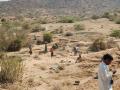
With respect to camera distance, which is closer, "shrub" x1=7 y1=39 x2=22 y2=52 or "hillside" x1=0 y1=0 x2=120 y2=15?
"shrub" x1=7 y1=39 x2=22 y2=52

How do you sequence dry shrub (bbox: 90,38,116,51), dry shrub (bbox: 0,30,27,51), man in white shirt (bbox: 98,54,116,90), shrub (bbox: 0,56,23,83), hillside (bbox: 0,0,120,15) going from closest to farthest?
man in white shirt (bbox: 98,54,116,90), shrub (bbox: 0,56,23,83), dry shrub (bbox: 90,38,116,51), dry shrub (bbox: 0,30,27,51), hillside (bbox: 0,0,120,15)

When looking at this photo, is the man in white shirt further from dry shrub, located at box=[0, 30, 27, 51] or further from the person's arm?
dry shrub, located at box=[0, 30, 27, 51]

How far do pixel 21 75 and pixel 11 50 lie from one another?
469 inches

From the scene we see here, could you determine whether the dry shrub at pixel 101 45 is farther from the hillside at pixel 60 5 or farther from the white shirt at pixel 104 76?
the hillside at pixel 60 5

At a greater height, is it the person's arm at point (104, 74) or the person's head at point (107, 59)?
the person's head at point (107, 59)

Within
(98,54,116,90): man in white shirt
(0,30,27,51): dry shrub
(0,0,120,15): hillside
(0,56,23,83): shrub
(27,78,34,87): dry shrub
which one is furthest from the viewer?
(0,0,120,15): hillside

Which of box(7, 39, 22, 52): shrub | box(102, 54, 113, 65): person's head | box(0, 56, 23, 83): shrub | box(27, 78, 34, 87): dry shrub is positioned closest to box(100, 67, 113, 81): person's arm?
box(102, 54, 113, 65): person's head

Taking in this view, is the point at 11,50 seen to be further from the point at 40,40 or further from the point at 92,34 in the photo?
the point at 92,34

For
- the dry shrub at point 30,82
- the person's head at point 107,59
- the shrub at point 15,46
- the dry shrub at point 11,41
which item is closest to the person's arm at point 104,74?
the person's head at point 107,59

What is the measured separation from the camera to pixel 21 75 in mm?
14703

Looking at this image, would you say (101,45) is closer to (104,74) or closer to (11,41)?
(11,41)

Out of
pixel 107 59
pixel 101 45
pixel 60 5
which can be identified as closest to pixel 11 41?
pixel 101 45

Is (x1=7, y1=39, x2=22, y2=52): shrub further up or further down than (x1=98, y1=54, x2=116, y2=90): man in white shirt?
further down

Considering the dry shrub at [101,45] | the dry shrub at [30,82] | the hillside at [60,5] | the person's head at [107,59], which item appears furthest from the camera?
the hillside at [60,5]
